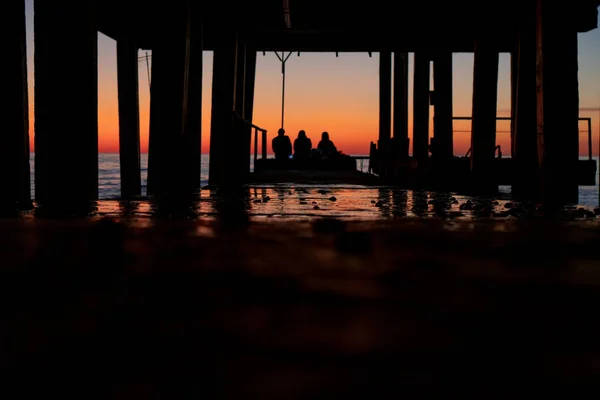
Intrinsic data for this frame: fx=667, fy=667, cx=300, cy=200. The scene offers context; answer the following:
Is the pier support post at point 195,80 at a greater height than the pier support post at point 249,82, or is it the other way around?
the pier support post at point 249,82

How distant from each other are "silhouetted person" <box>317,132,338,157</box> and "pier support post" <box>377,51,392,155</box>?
1.68 metres

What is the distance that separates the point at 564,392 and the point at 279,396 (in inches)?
13.5

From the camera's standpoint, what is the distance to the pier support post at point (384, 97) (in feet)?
77.3

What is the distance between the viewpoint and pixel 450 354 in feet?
3.07

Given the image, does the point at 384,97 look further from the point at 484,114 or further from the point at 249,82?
the point at 484,114

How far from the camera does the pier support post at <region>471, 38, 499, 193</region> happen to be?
35.6ft

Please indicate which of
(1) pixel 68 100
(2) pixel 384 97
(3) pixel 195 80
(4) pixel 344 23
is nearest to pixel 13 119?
(1) pixel 68 100

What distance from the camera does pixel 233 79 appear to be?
14.0 metres

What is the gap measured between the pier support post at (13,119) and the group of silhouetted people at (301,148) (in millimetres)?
16124

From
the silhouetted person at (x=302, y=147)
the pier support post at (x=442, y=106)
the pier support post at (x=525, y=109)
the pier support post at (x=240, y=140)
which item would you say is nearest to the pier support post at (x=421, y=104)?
the pier support post at (x=442, y=106)

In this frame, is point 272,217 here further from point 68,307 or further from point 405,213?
point 68,307

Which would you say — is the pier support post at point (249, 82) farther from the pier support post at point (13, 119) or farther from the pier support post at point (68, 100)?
the pier support post at point (68, 100)

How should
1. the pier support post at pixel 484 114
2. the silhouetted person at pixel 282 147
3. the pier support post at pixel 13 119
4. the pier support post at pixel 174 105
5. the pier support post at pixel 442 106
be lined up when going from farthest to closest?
the silhouetted person at pixel 282 147 < the pier support post at pixel 442 106 < the pier support post at pixel 484 114 < the pier support post at pixel 174 105 < the pier support post at pixel 13 119

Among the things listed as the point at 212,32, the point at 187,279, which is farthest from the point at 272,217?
the point at 212,32
